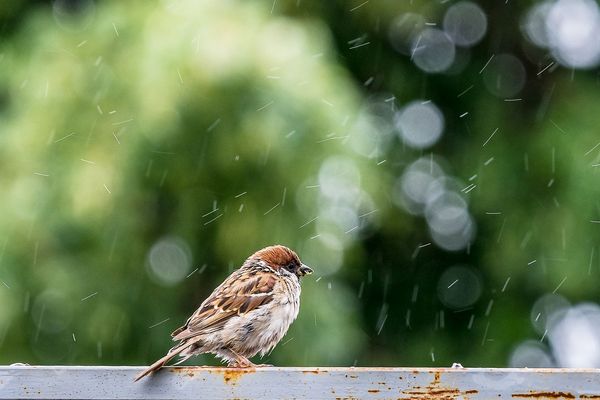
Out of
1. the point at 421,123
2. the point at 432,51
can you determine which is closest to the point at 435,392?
the point at 421,123

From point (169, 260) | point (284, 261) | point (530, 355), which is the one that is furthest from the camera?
point (530, 355)

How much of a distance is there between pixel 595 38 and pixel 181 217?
10.7 ft

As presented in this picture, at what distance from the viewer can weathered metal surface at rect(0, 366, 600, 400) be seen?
226 cm

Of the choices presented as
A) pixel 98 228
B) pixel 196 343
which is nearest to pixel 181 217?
pixel 98 228

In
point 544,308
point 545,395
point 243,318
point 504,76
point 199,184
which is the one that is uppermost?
point 545,395

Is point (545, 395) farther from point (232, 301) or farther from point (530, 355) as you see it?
point (530, 355)

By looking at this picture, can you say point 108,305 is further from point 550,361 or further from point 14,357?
point 550,361

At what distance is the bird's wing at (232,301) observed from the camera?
398cm

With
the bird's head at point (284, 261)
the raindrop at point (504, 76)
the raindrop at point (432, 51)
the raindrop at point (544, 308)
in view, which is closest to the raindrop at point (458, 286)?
the raindrop at point (544, 308)

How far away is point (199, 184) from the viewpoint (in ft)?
17.8

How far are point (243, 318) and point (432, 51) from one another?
13.2 feet

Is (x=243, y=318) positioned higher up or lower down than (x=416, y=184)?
higher up

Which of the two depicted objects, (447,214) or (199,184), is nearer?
(199,184)

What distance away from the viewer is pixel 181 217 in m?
5.58
